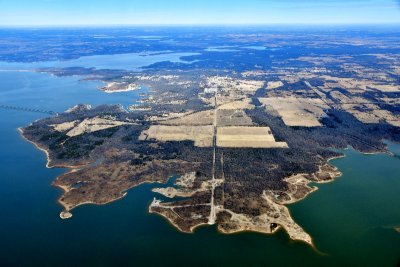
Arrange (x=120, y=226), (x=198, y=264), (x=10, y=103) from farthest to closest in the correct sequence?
(x=10, y=103)
(x=120, y=226)
(x=198, y=264)

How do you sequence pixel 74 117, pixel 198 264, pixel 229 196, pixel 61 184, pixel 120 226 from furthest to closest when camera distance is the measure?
pixel 74 117 < pixel 61 184 < pixel 229 196 < pixel 120 226 < pixel 198 264

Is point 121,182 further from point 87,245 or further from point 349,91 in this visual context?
point 349,91

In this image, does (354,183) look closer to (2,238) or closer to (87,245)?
(87,245)

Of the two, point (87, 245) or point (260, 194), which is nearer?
point (87, 245)

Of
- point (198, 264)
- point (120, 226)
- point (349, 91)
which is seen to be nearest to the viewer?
point (198, 264)

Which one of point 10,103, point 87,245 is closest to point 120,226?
point 87,245

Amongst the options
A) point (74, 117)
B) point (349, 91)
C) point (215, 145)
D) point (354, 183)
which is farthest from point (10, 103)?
point (349, 91)
